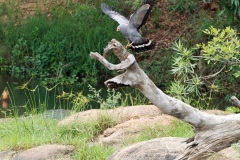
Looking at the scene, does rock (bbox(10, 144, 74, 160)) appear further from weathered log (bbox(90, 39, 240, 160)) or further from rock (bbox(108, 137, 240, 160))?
weathered log (bbox(90, 39, 240, 160))

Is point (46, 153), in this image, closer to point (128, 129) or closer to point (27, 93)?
point (128, 129)

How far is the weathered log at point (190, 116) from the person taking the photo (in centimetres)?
426

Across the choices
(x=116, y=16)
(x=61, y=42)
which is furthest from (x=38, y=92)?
(x=116, y=16)

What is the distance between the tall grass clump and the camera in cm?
1332

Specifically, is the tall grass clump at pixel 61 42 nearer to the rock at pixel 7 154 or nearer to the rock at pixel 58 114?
the rock at pixel 58 114

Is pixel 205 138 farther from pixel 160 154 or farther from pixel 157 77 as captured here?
pixel 157 77

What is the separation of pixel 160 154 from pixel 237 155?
26.7 inches

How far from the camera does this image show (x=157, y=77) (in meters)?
12.4

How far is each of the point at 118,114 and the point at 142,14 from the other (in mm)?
2440

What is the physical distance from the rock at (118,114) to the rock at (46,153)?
3.07ft

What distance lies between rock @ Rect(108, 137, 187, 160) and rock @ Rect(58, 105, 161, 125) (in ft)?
5.44

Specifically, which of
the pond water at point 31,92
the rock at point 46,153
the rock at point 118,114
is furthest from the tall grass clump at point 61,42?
the rock at point 46,153

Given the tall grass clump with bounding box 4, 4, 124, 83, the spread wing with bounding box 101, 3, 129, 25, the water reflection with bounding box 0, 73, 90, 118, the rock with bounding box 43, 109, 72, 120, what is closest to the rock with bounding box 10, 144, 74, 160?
the rock with bounding box 43, 109, 72, 120

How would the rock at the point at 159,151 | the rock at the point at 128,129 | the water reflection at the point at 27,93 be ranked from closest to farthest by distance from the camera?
the rock at the point at 159,151
the rock at the point at 128,129
the water reflection at the point at 27,93
